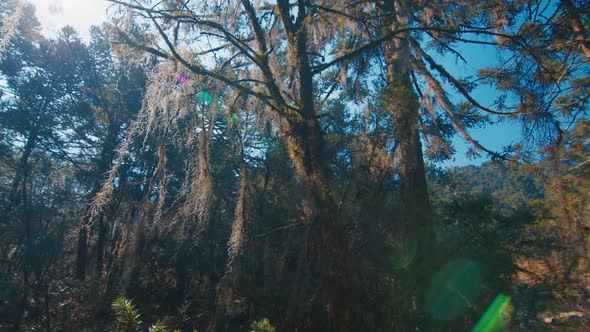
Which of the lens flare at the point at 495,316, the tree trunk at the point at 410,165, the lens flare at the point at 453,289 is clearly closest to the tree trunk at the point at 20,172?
the tree trunk at the point at 410,165

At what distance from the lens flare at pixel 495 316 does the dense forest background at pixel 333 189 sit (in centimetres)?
3

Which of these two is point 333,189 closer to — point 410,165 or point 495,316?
point 410,165

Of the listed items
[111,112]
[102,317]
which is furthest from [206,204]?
[111,112]

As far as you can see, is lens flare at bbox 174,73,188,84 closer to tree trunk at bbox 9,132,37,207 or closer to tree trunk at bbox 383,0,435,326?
tree trunk at bbox 383,0,435,326

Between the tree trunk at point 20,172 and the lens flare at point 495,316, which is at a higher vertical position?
the tree trunk at point 20,172

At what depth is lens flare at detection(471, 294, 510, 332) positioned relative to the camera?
5383mm

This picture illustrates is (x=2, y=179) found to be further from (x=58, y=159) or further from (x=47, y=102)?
(x=47, y=102)

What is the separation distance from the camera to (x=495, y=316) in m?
5.68

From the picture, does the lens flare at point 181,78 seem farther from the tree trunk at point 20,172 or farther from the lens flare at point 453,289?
the tree trunk at point 20,172

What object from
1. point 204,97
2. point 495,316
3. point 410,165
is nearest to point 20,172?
point 204,97

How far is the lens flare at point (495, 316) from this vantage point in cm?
538

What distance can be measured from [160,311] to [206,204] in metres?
5.96

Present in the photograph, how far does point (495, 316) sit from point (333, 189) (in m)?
3.54

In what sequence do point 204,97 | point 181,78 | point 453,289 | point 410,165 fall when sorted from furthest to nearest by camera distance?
1. point 410,165
2. point 453,289
3. point 204,97
4. point 181,78
